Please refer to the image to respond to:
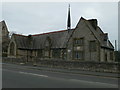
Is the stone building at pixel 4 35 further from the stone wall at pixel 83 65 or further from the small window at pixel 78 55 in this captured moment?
the small window at pixel 78 55

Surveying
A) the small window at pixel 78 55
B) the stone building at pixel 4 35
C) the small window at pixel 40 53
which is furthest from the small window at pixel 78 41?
the stone building at pixel 4 35

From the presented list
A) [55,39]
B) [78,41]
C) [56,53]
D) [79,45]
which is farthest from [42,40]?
[79,45]

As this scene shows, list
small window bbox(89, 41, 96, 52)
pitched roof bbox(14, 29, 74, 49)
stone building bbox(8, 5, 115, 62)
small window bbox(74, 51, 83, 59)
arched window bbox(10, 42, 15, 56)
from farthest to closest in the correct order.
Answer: arched window bbox(10, 42, 15, 56) → pitched roof bbox(14, 29, 74, 49) → small window bbox(74, 51, 83, 59) → stone building bbox(8, 5, 115, 62) → small window bbox(89, 41, 96, 52)

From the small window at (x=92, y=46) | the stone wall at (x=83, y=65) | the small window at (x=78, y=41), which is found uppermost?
the small window at (x=78, y=41)

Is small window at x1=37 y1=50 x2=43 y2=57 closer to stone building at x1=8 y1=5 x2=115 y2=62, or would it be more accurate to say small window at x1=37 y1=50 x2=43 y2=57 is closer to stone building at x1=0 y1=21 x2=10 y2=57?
stone building at x1=8 y1=5 x2=115 y2=62

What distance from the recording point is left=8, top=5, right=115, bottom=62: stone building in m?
27.5

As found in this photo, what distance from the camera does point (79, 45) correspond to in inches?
1155

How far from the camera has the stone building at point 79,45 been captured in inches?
1085

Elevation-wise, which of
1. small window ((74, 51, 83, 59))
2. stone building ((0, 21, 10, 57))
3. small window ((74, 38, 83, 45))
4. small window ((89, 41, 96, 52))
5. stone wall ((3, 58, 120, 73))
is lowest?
stone wall ((3, 58, 120, 73))

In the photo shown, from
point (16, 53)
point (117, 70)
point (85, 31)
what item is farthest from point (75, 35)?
point (16, 53)

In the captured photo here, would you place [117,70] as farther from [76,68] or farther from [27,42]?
[27,42]

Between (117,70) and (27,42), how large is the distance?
30.3 meters

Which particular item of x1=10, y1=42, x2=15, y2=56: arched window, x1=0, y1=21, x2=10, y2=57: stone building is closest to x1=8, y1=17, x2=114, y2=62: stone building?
x1=10, y1=42, x2=15, y2=56: arched window

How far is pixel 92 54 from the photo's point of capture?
Result: 2739 cm
